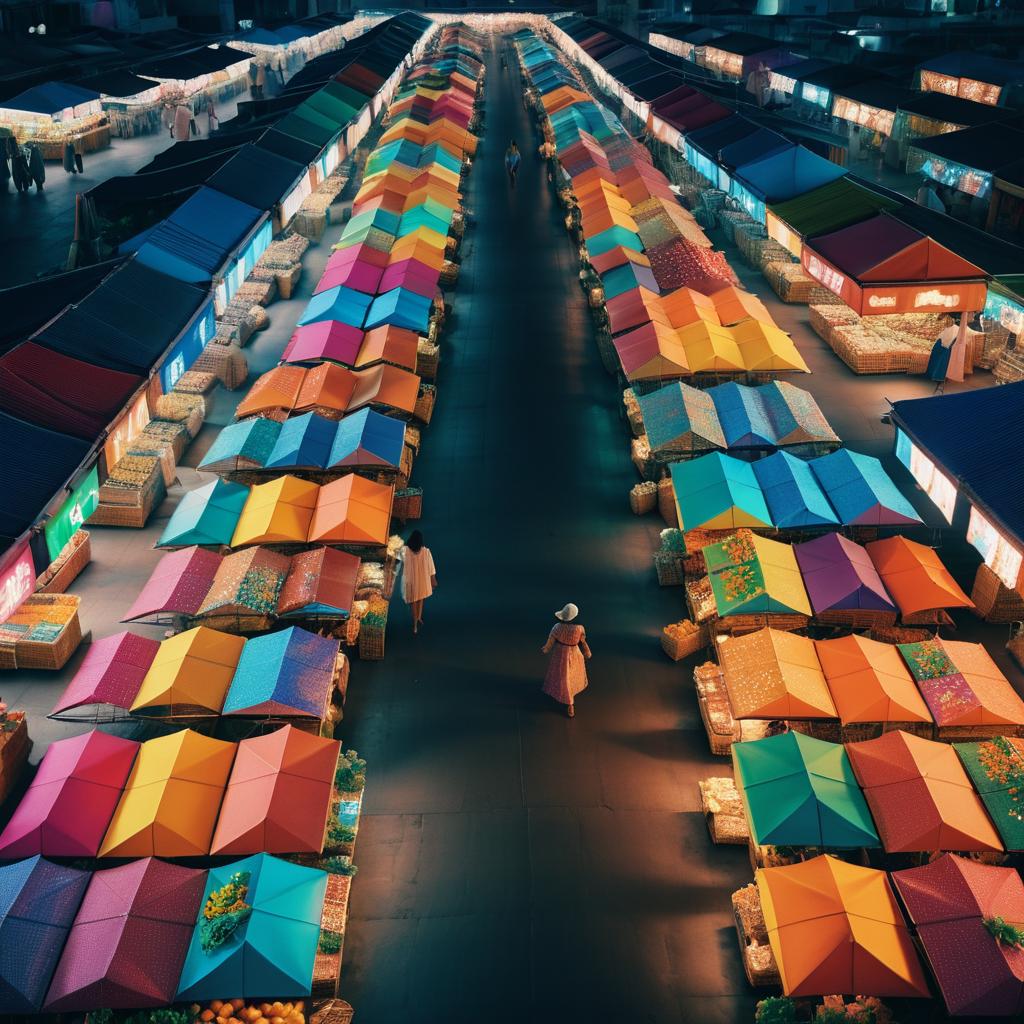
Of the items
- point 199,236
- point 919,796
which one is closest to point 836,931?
point 919,796

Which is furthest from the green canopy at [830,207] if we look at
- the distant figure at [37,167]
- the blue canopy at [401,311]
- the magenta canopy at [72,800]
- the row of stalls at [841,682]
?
the distant figure at [37,167]

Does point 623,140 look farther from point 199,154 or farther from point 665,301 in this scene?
point 665,301

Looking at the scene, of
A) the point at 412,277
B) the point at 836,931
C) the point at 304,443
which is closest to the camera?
the point at 836,931

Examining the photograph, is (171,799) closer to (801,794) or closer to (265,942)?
(265,942)

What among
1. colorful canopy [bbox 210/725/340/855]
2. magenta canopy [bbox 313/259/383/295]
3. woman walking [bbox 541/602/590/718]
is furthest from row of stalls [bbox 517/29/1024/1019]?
magenta canopy [bbox 313/259/383/295]

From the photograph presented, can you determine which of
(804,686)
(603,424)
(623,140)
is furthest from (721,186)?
(804,686)

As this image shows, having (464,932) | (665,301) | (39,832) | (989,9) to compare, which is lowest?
(464,932)

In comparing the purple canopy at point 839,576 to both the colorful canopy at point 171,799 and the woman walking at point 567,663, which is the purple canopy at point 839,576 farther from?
the colorful canopy at point 171,799
